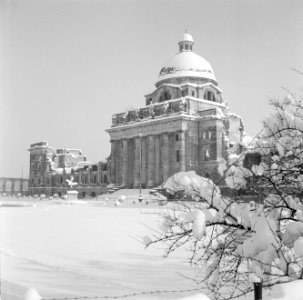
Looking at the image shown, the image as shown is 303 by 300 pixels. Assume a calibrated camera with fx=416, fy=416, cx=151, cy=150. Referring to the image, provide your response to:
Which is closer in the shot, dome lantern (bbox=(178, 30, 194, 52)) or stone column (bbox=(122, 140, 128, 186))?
stone column (bbox=(122, 140, 128, 186))

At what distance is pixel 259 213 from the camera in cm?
493

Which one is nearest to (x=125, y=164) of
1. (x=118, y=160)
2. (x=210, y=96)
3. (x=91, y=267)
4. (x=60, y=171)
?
(x=118, y=160)

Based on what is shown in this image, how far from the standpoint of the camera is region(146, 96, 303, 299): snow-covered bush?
14.7 ft

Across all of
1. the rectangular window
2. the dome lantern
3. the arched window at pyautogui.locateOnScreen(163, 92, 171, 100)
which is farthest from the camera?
the dome lantern

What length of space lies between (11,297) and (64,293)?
0.96m

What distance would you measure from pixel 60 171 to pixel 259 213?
9098 centimetres

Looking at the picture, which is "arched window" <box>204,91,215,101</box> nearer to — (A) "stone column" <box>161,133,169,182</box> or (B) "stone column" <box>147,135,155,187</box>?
(A) "stone column" <box>161,133,169,182</box>

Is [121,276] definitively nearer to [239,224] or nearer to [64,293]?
[64,293]

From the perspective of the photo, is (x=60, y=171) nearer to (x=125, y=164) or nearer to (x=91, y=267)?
(x=125, y=164)

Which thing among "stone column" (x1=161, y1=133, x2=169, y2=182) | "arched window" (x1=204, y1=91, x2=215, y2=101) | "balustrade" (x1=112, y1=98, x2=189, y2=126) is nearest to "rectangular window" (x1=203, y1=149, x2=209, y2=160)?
"stone column" (x1=161, y1=133, x2=169, y2=182)

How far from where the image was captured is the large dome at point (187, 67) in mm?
64688

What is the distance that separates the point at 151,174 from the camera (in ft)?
206

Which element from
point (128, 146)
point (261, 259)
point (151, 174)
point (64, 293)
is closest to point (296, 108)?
point (261, 259)

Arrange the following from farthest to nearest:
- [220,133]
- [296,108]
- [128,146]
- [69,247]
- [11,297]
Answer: [128,146]
[220,133]
[69,247]
[11,297]
[296,108]
